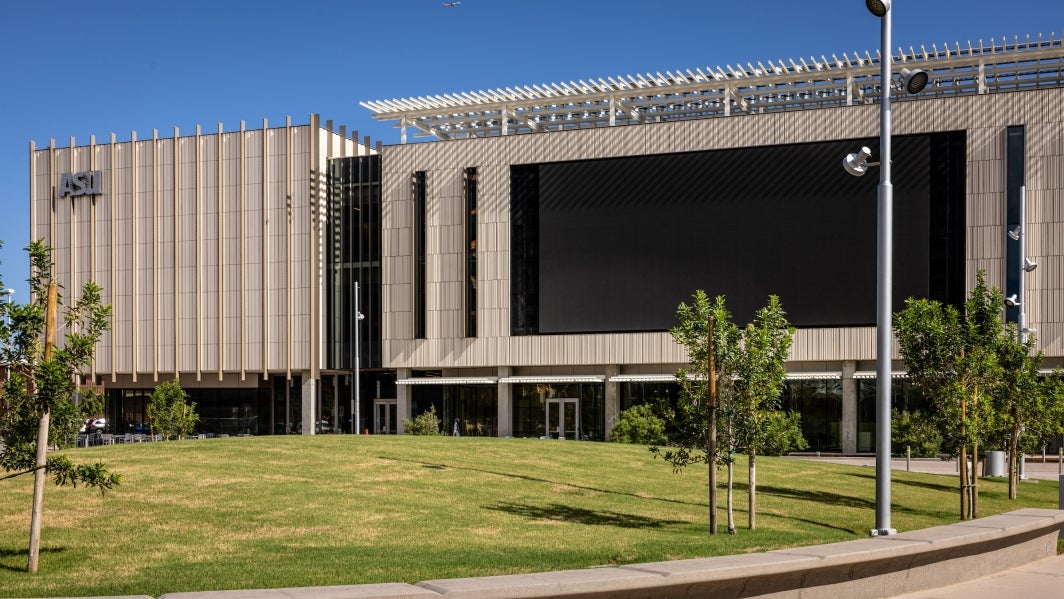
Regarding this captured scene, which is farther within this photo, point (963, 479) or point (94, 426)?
point (94, 426)

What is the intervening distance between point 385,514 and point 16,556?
589 cm

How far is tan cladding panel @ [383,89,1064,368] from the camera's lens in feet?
176

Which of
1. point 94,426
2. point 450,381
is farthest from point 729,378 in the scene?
point 94,426

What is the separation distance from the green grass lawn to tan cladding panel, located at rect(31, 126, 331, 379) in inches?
1458

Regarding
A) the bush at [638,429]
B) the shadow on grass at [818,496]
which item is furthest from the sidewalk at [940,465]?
the shadow on grass at [818,496]

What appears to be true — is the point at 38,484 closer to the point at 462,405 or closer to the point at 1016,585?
the point at 1016,585

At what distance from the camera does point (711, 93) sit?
60.6m

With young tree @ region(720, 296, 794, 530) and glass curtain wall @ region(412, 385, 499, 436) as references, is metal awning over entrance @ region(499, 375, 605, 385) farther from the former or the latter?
young tree @ region(720, 296, 794, 530)

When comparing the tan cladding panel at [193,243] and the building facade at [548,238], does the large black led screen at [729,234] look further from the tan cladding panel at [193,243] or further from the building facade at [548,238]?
the tan cladding panel at [193,243]

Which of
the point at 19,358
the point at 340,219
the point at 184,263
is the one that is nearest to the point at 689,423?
the point at 19,358

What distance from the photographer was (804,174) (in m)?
57.1

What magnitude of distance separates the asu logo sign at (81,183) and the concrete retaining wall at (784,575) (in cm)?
6570

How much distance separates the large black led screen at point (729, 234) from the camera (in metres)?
55.1

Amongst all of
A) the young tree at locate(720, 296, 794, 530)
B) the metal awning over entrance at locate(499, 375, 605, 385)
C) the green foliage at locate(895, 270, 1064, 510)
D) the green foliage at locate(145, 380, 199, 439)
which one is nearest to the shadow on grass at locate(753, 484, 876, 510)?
the green foliage at locate(895, 270, 1064, 510)
